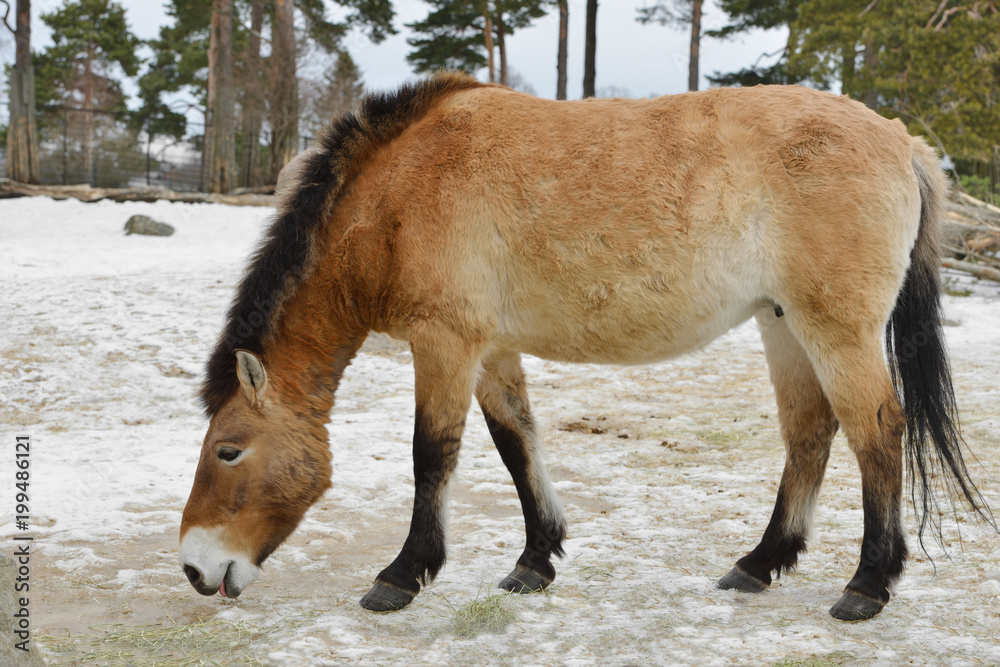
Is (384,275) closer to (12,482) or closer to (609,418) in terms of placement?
(12,482)

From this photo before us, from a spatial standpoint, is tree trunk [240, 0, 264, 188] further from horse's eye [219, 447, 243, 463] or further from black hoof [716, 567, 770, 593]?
black hoof [716, 567, 770, 593]

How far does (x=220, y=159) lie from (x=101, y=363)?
11.7m

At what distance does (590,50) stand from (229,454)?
1664cm

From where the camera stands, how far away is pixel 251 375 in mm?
3328

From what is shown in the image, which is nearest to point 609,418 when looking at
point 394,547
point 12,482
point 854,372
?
point 394,547

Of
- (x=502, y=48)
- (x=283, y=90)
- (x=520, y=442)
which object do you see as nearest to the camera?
(x=520, y=442)

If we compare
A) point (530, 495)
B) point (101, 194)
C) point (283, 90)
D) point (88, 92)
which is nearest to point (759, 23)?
point (283, 90)

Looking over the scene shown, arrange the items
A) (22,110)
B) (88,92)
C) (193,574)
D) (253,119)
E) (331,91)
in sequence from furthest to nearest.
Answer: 1. (88,92)
2. (331,91)
3. (253,119)
4. (22,110)
5. (193,574)

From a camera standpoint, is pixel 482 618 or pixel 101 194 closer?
pixel 482 618

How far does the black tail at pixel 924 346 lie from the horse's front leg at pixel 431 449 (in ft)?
6.57

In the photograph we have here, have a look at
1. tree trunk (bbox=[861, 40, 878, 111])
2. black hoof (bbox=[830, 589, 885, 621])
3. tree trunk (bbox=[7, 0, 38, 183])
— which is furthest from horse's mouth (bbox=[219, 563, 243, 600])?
tree trunk (bbox=[7, 0, 38, 183])

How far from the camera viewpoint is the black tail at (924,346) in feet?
12.0

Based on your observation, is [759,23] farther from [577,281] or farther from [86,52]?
[86,52]

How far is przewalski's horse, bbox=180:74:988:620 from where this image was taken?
3330mm
